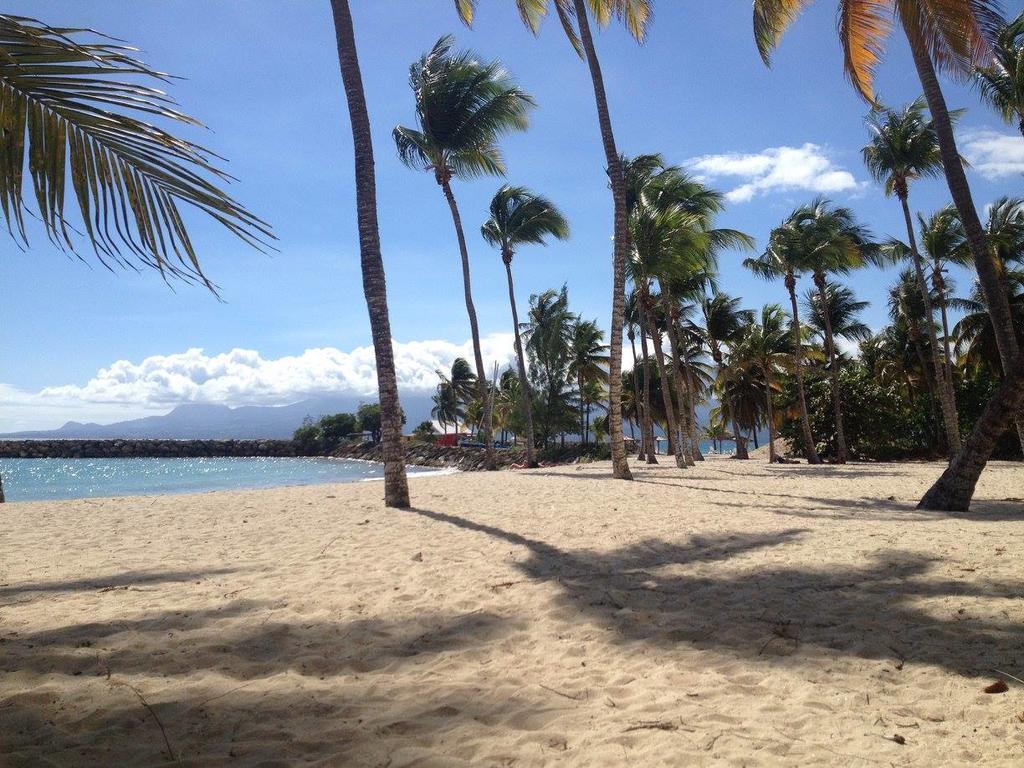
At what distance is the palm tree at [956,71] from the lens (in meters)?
8.25

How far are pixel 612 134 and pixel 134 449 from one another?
238 feet

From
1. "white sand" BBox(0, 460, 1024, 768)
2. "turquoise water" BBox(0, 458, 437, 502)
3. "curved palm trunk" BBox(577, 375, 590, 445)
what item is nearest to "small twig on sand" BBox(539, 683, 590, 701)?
"white sand" BBox(0, 460, 1024, 768)

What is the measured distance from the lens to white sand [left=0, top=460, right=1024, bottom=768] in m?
2.72

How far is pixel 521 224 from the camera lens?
81.9 feet

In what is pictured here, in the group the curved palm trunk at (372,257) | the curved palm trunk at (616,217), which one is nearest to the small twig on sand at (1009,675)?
the curved palm trunk at (372,257)

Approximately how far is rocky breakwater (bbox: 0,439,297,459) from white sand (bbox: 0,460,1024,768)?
69.7m

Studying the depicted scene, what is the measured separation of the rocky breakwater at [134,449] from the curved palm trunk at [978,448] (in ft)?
230

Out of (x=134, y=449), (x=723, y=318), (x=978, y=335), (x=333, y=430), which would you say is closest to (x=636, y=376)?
(x=723, y=318)

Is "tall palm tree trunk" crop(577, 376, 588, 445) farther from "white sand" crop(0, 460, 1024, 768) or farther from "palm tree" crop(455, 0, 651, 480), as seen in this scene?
"white sand" crop(0, 460, 1024, 768)

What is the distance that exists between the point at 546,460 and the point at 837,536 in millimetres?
30009

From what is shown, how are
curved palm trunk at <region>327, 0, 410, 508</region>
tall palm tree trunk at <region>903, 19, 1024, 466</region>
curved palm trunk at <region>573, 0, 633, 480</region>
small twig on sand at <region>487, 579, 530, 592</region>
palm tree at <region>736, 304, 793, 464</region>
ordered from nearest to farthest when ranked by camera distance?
small twig on sand at <region>487, 579, 530, 592</region>
tall palm tree trunk at <region>903, 19, 1024, 466</region>
curved palm trunk at <region>327, 0, 410, 508</region>
curved palm trunk at <region>573, 0, 633, 480</region>
palm tree at <region>736, 304, 793, 464</region>

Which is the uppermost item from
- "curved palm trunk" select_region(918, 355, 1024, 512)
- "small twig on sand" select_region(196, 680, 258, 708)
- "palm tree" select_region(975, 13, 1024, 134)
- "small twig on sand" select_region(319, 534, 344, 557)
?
"palm tree" select_region(975, 13, 1024, 134)

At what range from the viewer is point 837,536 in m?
6.83

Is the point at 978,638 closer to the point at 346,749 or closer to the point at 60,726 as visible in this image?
the point at 346,749
